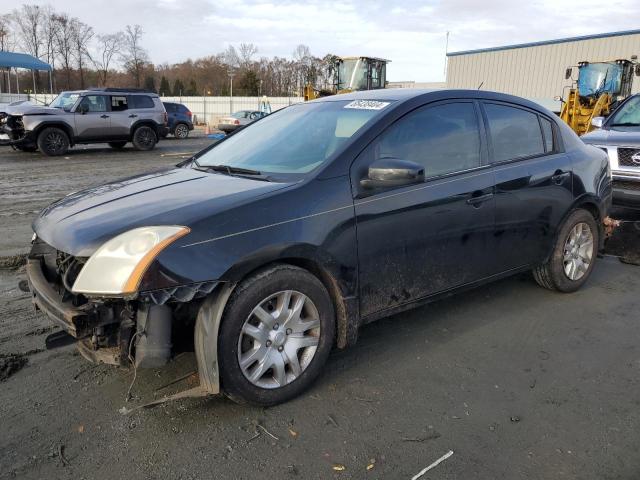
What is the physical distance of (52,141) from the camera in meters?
15.5

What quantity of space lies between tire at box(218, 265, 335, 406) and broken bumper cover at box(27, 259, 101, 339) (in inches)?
24.6

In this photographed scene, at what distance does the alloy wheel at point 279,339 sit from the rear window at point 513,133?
1.95m

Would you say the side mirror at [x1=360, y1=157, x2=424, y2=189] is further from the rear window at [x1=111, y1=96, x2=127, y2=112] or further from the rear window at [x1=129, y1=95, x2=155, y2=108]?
the rear window at [x1=129, y1=95, x2=155, y2=108]

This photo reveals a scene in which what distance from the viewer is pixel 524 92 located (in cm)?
3284

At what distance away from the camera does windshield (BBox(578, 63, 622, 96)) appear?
16422 mm

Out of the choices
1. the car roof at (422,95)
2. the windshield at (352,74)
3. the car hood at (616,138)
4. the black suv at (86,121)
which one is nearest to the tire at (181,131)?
the black suv at (86,121)

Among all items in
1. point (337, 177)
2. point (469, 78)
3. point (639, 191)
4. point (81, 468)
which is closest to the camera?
point (81, 468)

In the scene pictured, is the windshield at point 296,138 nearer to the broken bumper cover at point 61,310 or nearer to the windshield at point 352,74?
the broken bumper cover at point 61,310

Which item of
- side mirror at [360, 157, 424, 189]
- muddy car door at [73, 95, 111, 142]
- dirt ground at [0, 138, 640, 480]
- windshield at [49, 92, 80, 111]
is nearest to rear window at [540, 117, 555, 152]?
dirt ground at [0, 138, 640, 480]

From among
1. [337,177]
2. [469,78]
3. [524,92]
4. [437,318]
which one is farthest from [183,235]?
[469,78]

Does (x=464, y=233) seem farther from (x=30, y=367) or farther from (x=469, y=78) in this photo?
(x=469, y=78)

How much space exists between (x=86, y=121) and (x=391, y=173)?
1537 centimetres

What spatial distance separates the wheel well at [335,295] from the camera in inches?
116

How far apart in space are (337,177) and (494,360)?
62.9 inches
